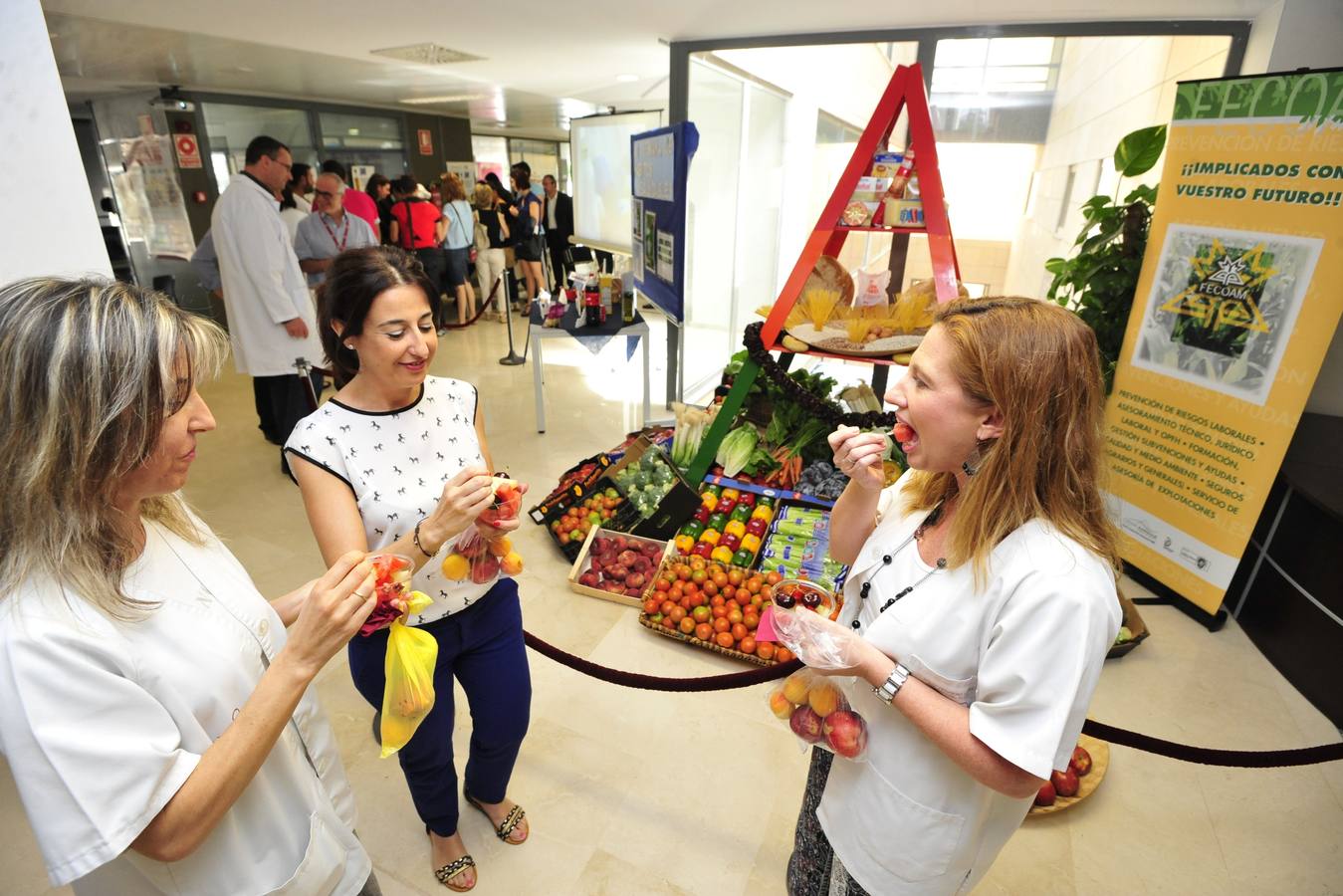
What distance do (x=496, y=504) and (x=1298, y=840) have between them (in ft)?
9.53

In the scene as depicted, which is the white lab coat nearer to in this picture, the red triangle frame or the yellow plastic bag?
the red triangle frame

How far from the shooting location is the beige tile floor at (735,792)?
203 cm

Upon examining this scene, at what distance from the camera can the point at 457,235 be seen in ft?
26.6

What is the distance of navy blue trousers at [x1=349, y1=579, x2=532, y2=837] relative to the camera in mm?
1688

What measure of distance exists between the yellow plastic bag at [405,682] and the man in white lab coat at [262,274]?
3657 mm

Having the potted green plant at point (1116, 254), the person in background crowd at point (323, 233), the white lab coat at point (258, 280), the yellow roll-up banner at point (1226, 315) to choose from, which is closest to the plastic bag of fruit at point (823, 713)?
the yellow roll-up banner at point (1226, 315)

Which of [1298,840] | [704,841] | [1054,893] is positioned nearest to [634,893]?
[704,841]

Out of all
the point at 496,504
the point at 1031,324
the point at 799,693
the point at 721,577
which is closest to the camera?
the point at 1031,324

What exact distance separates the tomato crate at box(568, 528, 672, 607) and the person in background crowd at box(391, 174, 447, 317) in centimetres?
558

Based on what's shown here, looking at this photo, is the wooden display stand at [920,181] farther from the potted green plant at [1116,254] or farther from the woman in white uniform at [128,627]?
the woman in white uniform at [128,627]

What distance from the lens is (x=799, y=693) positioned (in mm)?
1312

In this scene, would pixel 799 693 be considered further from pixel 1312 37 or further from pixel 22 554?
pixel 1312 37

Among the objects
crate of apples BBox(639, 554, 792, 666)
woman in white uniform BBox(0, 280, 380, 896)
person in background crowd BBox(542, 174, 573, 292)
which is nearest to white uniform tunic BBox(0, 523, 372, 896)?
woman in white uniform BBox(0, 280, 380, 896)

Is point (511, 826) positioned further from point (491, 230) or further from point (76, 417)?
point (491, 230)
